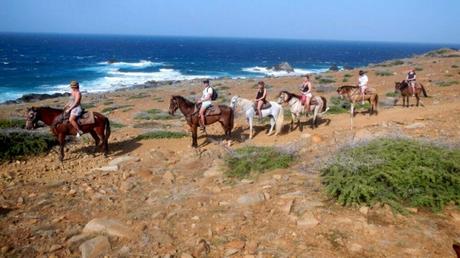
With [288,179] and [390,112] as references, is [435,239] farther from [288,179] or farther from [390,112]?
[390,112]

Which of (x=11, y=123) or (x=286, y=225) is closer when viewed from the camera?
(x=286, y=225)

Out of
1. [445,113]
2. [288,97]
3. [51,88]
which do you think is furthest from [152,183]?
[51,88]

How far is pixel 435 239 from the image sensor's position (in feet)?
21.0

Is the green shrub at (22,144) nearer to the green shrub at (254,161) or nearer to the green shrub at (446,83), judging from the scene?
the green shrub at (254,161)

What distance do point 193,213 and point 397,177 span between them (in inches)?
166

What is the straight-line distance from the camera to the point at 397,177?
788cm

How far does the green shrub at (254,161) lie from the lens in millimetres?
9961

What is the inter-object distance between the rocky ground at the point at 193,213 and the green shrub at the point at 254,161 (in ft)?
0.95

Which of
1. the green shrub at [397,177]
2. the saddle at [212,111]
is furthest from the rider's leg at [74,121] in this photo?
the green shrub at [397,177]

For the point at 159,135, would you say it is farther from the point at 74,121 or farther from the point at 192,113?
the point at 74,121

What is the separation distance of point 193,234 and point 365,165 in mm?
3952

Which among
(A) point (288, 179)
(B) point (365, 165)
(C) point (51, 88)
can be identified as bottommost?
(C) point (51, 88)

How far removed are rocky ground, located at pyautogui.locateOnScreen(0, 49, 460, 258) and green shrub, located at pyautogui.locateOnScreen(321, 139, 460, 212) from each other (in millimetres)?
245

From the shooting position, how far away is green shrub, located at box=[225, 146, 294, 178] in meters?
9.96
